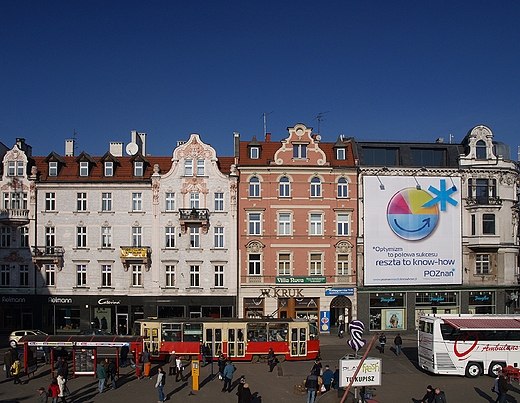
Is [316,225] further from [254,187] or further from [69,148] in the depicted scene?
[69,148]

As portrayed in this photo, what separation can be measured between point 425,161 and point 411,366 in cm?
2175

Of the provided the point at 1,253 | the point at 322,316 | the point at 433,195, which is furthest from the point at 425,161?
the point at 1,253

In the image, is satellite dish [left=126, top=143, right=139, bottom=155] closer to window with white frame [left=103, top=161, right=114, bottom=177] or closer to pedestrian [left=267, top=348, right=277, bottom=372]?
window with white frame [left=103, top=161, right=114, bottom=177]

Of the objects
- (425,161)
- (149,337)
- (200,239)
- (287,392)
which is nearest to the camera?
(287,392)

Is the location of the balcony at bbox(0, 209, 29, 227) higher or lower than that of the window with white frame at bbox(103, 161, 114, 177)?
lower

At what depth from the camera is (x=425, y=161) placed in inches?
1940

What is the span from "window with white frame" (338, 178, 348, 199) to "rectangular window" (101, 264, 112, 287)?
69.6 ft

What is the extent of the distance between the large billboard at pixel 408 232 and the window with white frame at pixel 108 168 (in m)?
22.7

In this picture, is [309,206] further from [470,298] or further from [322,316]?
[470,298]

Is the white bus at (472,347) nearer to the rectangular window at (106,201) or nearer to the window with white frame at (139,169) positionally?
the window with white frame at (139,169)

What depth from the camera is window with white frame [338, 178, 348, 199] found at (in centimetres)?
4697

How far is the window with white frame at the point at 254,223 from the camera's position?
46375 millimetres

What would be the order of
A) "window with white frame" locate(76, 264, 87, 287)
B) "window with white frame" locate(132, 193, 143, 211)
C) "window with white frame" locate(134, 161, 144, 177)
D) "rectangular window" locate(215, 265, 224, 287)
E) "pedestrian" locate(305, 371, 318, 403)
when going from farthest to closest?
1. "window with white frame" locate(134, 161, 144, 177)
2. "window with white frame" locate(132, 193, 143, 211)
3. "window with white frame" locate(76, 264, 87, 287)
4. "rectangular window" locate(215, 265, 224, 287)
5. "pedestrian" locate(305, 371, 318, 403)

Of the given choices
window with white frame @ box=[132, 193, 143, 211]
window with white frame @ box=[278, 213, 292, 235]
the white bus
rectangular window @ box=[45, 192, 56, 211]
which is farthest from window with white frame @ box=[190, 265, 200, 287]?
the white bus
